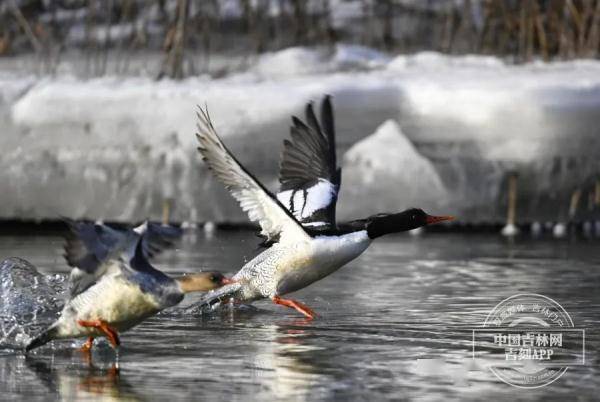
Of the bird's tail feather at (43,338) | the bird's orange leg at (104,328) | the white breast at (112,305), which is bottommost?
the bird's tail feather at (43,338)

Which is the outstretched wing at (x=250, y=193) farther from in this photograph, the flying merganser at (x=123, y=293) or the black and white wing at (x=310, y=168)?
the flying merganser at (x=123, y=293)

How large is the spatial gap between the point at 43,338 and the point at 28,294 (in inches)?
62.5

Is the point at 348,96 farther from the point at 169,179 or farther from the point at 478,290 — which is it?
the point at 478,290

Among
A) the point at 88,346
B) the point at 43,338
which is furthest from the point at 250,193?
the point at 43,338

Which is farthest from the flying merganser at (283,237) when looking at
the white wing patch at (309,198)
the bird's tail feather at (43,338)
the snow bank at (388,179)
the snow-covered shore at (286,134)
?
the snow-covered shore at (286,134)

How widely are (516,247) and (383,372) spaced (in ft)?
20.9

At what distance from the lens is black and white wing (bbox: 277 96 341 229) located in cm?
905

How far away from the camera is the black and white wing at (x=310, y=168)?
9055 mm

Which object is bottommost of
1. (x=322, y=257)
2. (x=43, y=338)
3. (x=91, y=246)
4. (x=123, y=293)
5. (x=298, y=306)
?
(x=298, y=306)

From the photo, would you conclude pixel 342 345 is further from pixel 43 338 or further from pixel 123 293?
pixel 43 338

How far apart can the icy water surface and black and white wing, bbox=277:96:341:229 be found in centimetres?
65

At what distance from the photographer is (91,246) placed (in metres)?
6.44

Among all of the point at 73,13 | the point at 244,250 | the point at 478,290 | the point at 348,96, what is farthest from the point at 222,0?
the point at 478,290

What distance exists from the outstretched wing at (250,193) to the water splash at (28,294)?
4.05ft
